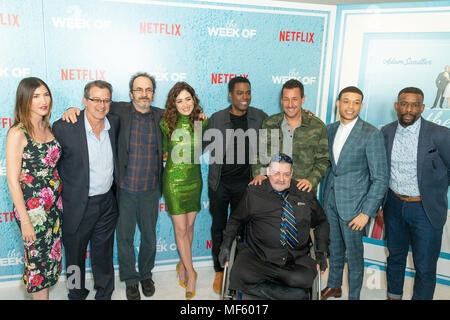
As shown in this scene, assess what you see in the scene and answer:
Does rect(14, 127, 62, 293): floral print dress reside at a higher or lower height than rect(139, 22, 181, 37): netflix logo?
lower

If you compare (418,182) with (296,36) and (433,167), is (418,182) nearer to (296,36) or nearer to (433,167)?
(433,167)

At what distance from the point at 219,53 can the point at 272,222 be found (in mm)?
2162

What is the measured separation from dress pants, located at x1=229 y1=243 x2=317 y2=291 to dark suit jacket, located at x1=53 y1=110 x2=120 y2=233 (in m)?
1.48

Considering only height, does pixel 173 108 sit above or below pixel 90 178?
above

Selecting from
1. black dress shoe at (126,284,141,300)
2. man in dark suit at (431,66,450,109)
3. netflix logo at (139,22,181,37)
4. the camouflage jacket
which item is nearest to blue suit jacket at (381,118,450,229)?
the camouflage jacket

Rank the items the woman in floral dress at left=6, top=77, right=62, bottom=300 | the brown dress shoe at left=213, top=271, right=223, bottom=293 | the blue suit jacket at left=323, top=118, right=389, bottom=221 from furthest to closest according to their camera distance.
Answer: the brown dress shoe at left=213, top=271, right=223, bottom=293, the blue suit jacket at left=323, top=118, right=389, bottom=221, the woman in floral dress at left=6, top=77, right=62, bottom=300

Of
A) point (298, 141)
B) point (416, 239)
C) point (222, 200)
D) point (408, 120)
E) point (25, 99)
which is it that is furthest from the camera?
point (222, 200)

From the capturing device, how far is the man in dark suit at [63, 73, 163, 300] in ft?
10.3

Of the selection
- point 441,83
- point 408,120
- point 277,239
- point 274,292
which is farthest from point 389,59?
point 274,292

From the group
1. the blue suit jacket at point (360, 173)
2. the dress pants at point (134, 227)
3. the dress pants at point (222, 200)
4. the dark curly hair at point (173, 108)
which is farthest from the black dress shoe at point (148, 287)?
the blue suit jacket at point (360, 173)

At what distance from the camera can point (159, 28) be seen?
364cm

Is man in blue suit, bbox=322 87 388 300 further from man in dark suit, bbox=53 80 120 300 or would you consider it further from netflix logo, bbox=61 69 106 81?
netflix logo, bbox=61 69 106 81

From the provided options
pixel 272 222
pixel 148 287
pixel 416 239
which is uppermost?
pixel 272 222

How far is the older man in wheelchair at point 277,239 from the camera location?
2.48 m
